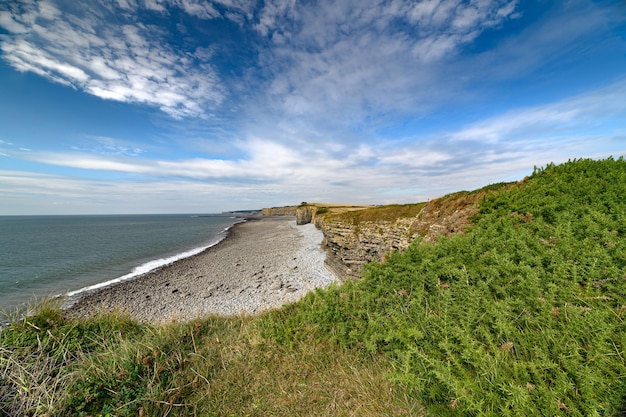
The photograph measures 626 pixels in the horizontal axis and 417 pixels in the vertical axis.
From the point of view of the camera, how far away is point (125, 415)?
12.7 feet

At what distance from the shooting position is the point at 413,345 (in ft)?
13.9

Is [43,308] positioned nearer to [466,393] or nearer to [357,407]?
[357,407]

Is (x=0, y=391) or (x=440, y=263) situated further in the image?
(x=440, y=263)

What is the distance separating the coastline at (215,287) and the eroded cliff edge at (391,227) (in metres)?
2.67

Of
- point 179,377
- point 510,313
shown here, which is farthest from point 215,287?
point 510,313

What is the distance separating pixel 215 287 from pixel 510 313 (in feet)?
73.5

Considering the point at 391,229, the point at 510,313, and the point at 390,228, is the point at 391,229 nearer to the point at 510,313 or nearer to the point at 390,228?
the point at 390,228

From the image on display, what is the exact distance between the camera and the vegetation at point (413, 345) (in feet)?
10.2

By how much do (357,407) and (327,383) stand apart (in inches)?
31.0

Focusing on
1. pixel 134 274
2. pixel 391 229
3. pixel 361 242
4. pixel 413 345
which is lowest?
pixel 134 274

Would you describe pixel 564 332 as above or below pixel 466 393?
above

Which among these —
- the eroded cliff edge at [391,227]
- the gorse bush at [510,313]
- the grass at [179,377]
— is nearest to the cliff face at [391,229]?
the eroded cliff edge at [391,227]

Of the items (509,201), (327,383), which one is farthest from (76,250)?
(509,201)

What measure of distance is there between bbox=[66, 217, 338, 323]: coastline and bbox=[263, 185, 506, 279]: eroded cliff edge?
2667 mm
